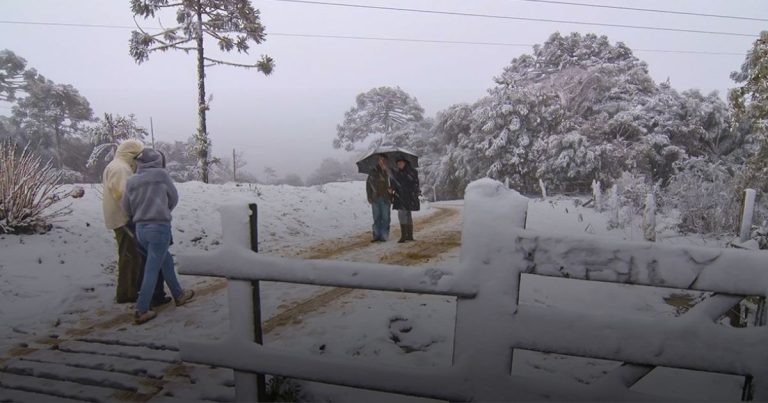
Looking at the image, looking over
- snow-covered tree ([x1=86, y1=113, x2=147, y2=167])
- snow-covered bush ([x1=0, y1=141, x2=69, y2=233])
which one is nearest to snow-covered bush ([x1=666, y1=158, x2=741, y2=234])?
snow-covered bush ([x1=0, y1=141, x2=69, y2=233])

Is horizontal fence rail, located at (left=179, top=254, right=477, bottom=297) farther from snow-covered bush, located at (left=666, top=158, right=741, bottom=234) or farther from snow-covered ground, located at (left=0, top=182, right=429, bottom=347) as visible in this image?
snow-covered bush, located at (left=666, top=158, right=741, bottom=234)

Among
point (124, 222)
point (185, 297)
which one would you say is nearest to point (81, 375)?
point (185, 297)

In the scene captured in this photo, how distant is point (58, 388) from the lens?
2230 mm

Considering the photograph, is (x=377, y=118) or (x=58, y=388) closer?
(x=58, y=388)

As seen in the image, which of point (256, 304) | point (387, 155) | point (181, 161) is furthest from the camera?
point (181, 161)

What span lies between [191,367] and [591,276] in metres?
2.48

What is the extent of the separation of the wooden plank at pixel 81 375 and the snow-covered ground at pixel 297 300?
0.54 meters

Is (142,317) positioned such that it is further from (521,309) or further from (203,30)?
(203,30)

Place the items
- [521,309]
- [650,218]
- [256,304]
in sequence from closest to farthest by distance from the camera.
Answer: [521,309] < [256,304] < [650,218]

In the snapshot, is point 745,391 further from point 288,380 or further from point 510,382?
point 288,380

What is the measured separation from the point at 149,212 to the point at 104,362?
1.24 metres

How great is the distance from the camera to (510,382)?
1.45 m

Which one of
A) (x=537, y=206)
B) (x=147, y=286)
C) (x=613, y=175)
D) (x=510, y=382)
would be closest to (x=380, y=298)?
(x=147, y=286)

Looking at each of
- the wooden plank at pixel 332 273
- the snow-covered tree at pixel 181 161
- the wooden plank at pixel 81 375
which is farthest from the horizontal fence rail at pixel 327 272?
the snow-covered tree at pixel 181 161
